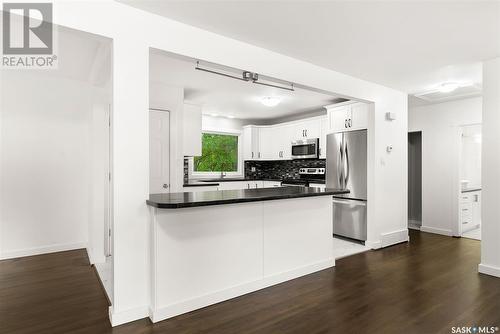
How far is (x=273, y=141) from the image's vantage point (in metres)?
7.29

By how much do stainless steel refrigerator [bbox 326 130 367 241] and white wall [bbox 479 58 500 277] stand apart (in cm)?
153

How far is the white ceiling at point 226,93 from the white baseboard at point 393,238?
7.79 ft

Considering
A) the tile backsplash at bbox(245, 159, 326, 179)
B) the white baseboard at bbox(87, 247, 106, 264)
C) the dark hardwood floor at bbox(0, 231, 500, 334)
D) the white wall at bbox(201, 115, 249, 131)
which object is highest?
the white wall at bbox(201, 115, 249, 131)

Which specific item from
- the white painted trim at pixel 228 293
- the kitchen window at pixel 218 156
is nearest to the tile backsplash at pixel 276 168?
the kitchen window at pixel 218 156

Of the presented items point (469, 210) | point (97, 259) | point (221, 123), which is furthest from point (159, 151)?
point (469, 210)

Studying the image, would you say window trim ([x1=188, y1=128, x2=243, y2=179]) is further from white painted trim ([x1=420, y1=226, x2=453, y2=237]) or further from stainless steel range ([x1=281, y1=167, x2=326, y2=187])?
white painted trim ([x1=420, y1=226, x2=453, y2=237])

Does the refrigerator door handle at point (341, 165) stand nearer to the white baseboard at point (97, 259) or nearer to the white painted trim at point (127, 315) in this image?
the white painted trim at point (127, 315)

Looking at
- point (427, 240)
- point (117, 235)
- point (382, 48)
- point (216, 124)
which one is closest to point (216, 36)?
point (382, 48)

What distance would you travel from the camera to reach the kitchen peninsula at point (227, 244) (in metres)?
2.42

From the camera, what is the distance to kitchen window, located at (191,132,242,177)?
6.87 m

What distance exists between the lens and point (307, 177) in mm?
6773

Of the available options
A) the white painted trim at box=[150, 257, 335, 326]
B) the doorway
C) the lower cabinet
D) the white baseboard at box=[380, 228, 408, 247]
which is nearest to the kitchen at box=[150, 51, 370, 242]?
the white baseboard at box=[380, 228, 408, 247]

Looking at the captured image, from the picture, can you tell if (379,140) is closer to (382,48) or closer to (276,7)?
(382,48)

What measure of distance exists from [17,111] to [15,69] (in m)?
0.57
